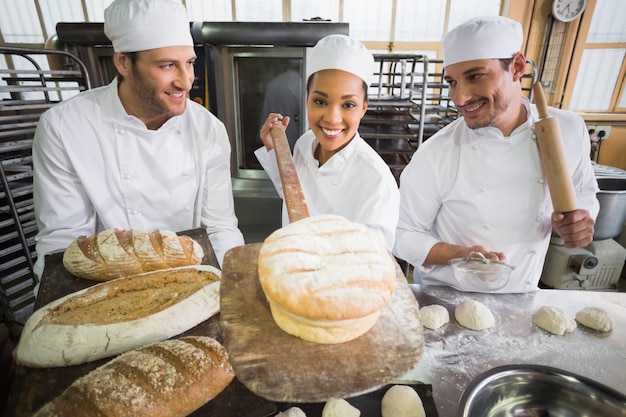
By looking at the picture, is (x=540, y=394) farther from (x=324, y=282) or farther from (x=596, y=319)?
(x=324, y=282)

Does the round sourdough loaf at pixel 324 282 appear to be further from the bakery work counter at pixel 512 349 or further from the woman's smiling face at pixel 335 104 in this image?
the woman's smiling face at pixel 335 104

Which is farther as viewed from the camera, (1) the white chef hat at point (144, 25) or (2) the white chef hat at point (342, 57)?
(1) the white chef hat at point (144, 25)

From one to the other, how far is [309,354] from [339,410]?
0.51 meters

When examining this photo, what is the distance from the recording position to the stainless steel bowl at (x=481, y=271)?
1294 mm

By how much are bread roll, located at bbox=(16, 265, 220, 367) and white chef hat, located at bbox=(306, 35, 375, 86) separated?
3.57ft

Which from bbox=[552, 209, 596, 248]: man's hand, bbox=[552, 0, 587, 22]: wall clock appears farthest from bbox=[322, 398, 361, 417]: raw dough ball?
bbox=[552, 0, 587, 22]: wall clock

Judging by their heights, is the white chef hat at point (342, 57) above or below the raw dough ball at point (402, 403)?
above

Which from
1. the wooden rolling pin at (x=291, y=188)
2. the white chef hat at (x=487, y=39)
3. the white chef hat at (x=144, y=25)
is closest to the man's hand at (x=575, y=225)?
the white chef hat at (x=487, y=39)

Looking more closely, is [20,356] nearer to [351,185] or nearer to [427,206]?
[351,185]

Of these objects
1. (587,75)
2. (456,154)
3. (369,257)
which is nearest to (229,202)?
(456,154)

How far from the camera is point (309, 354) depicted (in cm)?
65

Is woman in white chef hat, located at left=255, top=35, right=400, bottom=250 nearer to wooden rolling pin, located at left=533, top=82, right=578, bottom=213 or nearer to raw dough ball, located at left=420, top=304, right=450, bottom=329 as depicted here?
raw dough ball, located at left=420, top=304, right=450, bottom=329

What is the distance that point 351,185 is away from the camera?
1574 mm

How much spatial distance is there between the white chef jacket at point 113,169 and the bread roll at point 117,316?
0.48 meters
